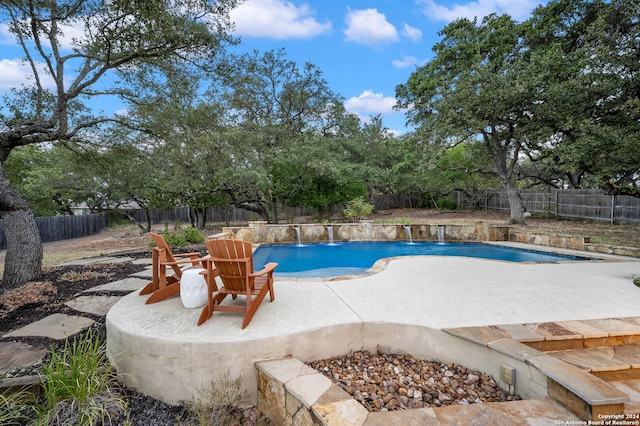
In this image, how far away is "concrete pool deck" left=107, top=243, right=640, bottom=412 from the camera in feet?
7.32

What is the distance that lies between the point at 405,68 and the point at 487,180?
27.8ft

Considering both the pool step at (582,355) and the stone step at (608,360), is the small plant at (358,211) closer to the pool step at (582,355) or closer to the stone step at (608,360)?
the pool step at (582,355)

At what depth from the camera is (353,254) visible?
7.92 m

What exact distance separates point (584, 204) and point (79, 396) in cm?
1651

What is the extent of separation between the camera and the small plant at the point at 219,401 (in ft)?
6.97

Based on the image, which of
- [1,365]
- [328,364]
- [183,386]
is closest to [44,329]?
[1,365]

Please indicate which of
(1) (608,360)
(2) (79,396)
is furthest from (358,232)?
(2) (79,396)

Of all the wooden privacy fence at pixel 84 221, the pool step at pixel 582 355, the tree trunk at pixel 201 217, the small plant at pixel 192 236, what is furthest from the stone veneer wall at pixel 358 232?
the pool step at pixel 582 355

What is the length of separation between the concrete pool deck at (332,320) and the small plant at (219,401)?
5cm

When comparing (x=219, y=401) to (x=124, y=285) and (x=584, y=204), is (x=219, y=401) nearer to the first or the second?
(x=124, y=285)

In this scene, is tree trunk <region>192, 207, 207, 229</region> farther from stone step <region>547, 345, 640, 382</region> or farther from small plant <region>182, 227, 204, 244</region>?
stone step <region>547, 345, 640, 382</region>

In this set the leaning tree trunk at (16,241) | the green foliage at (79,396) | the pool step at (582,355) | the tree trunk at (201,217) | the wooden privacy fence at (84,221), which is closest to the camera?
the pool step at (582,355)

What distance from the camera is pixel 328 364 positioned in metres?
2.40

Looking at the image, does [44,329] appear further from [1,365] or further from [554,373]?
[554,373]
